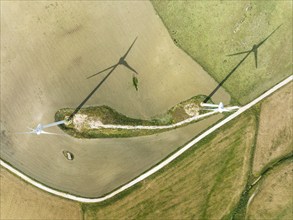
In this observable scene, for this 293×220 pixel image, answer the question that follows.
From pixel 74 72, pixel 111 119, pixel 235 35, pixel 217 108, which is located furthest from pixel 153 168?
pixel 235 35

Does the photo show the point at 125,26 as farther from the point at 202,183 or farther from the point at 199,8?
the point at 202,183

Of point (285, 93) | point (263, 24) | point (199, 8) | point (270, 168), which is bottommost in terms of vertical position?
point (270, 168)

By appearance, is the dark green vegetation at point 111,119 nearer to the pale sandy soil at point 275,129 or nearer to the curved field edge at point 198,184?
the curved field edge at point 198,184

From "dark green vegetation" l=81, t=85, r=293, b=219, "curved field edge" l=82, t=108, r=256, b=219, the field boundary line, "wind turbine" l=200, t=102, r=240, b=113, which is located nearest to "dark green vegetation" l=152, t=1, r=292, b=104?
the field boundary line

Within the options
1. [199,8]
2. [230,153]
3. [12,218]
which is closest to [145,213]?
[230,153]

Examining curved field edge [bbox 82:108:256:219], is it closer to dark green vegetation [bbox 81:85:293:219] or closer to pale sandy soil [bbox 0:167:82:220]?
dark green vegetation [bbox 81:85:293:219]

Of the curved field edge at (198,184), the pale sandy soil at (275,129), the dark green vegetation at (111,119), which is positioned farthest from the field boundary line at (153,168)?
the dark green vegetation at (111,119)

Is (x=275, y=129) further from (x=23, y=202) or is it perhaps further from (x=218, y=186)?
(x=23, y=202)
